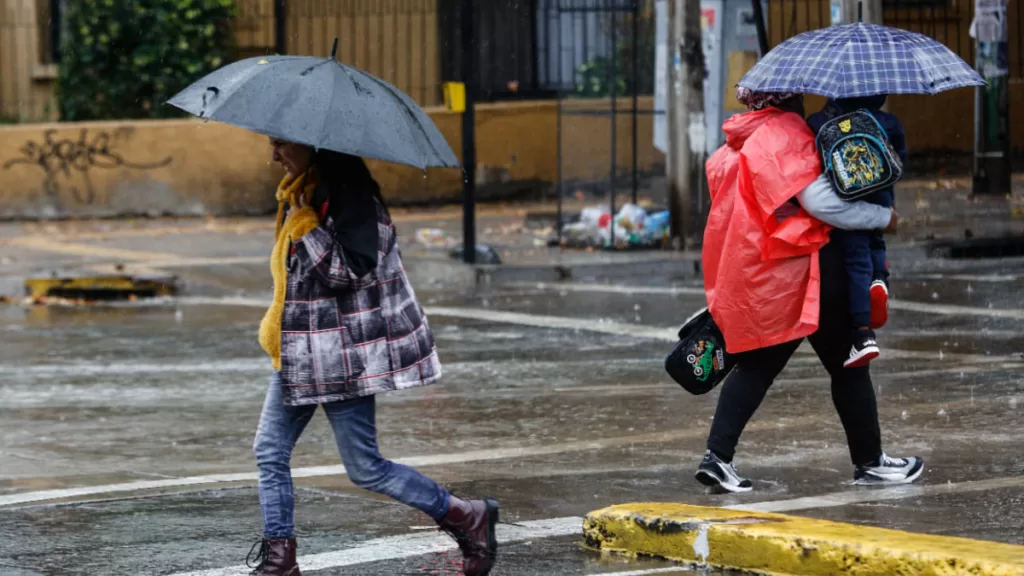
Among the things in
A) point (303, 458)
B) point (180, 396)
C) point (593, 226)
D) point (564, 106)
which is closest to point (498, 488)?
point (303, 458)

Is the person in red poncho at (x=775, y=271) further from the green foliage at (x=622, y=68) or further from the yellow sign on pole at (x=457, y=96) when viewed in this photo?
the green foliage at (x=622, y=68)

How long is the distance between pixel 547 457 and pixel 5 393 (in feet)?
12.8

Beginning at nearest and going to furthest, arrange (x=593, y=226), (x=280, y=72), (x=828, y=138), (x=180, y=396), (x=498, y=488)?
(x=280, y=72) → (x=828, y=138) → (x=498, y=488) → (x=180, y=396) → (x=593, y=226)

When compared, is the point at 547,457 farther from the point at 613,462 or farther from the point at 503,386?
the point at 503,386

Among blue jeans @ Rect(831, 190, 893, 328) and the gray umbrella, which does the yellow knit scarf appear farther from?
blue jeans @ Rect(831, 190, 893, 328)

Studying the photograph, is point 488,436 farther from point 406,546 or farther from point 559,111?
point 559,111

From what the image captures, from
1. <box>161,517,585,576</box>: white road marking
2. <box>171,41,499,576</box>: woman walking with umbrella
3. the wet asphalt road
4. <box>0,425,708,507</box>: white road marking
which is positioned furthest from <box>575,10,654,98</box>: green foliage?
<box>171,41,499,576</box>: woman walking with umbrella

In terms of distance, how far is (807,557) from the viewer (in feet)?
18.7

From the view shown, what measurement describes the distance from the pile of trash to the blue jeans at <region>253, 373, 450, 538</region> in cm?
1300

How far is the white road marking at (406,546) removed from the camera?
616 centimetres

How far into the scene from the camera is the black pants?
704 centimetres

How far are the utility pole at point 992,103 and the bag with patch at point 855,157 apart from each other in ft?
46.6

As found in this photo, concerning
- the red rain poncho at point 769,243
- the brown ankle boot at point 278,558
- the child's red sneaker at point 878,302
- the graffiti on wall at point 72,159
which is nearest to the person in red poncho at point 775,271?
the red rain poncho at point 769,243

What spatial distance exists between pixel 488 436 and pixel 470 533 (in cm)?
297
